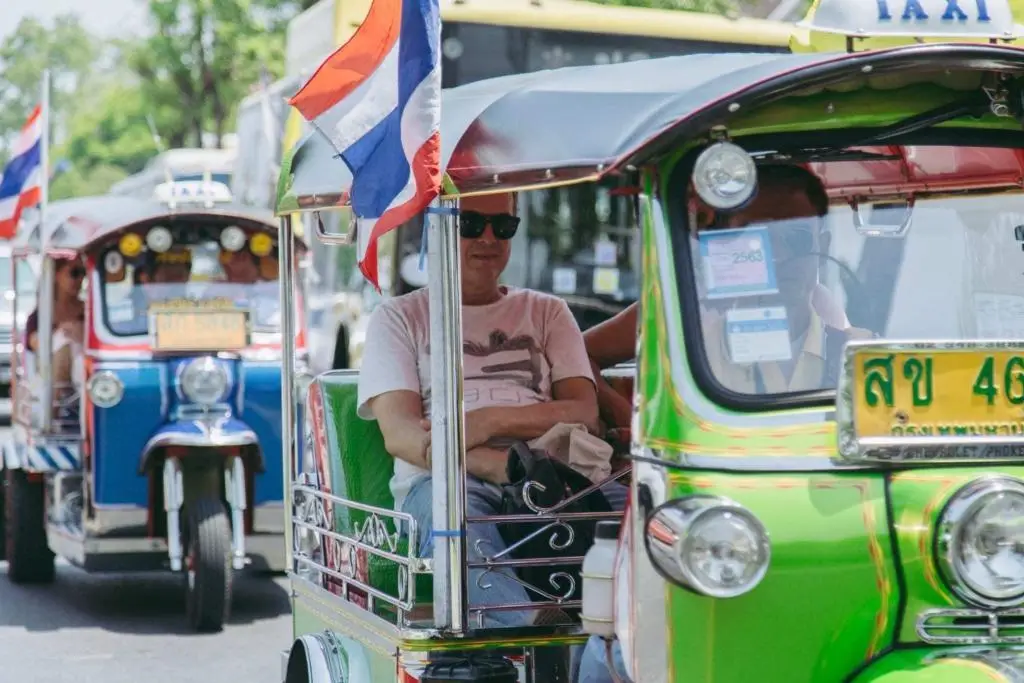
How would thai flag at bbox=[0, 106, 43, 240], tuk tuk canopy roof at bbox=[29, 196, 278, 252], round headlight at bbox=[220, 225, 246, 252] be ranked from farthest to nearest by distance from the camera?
1. thai flag at bbox=[0, 106, 43, 240]
2. round headlight at bbox=[220, 225, 246, 252]
3. tuk tuk canopy roof at bbox=[29, 196, 278, 252]

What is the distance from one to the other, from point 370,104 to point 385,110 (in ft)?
0.21

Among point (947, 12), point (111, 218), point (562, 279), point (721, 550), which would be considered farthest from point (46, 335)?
point (721, 550)

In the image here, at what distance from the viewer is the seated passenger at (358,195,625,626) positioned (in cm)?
501

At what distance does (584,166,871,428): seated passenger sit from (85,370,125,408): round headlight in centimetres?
591

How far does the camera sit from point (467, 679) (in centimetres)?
447

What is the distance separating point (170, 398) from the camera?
9.34 metres

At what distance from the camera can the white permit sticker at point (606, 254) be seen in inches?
459

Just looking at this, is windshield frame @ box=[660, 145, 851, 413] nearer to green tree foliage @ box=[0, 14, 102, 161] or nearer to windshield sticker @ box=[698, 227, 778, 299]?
windshield sticker @ box=[698, 227, 778, 299]

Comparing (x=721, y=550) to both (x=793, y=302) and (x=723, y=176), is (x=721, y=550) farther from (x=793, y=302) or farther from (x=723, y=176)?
(x=723, y=176)

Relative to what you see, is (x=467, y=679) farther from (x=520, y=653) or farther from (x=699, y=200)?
(x=699, y=200)

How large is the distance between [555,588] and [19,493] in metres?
6.08

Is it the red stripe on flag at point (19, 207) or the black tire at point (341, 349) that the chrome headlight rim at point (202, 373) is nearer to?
the red stripe on flag at point (19, 207)

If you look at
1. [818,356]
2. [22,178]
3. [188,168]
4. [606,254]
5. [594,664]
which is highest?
[188,168]

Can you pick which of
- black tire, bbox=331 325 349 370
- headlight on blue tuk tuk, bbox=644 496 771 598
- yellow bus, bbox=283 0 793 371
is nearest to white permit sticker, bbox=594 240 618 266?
yellow bus, bbox=283 0 793 371
